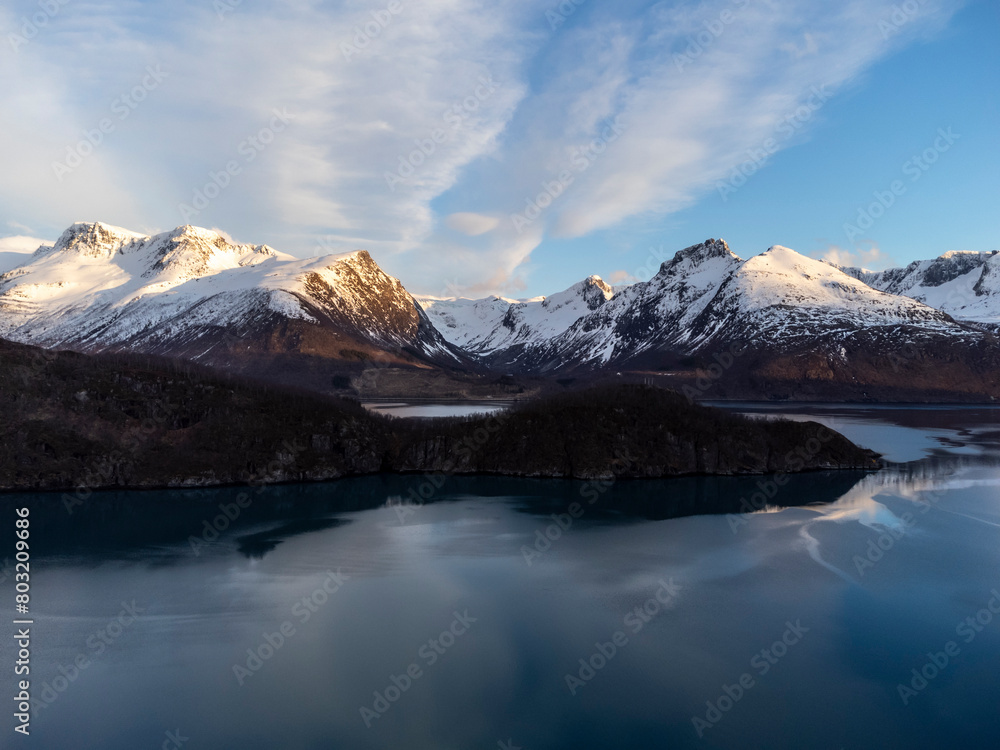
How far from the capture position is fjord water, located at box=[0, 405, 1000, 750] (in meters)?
24.5

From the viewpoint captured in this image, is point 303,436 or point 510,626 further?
point 303,436

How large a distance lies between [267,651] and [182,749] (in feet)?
25.3

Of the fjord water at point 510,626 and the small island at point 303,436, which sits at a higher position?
the small island at point 303,436

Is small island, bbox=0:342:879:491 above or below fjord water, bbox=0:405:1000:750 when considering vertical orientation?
above

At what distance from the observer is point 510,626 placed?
33.6 meters

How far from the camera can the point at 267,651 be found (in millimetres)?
30453

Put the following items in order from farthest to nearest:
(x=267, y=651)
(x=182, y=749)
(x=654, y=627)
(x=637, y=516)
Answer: (x=637, y=516) → (x=654, y=627) → (x=267, y=651) → (x=182, y=749)

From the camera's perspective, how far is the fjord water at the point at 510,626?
24547 mm

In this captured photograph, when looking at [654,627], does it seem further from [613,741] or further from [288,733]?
[288,733]

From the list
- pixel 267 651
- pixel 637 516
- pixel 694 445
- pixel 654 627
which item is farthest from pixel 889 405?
pixel 267 651

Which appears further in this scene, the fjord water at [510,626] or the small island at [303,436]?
the small island at [303,436]

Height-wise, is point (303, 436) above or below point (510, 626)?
above

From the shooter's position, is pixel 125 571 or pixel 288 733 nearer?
pixel 288 733

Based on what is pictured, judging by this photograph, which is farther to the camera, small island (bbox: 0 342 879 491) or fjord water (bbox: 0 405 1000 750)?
small island (bbox: 0 342 879 491)
